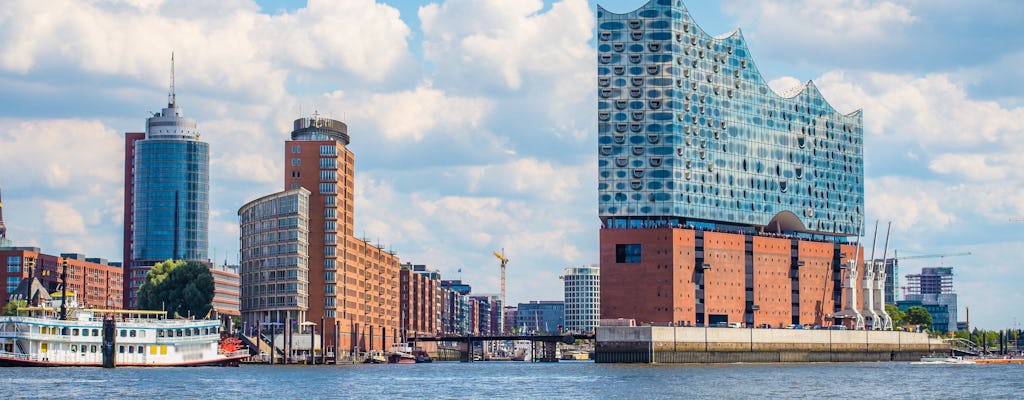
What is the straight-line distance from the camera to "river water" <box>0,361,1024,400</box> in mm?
126125

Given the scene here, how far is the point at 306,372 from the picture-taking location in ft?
585

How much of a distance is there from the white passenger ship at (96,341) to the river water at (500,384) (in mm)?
2814

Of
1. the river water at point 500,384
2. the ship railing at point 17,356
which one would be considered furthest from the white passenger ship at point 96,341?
the river water at point 500,384

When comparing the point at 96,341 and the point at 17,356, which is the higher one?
the point at 96,341

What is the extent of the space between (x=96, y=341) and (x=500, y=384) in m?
48.3

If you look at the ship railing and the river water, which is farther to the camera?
the ship railing

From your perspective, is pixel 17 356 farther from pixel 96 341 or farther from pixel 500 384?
pixel 500 384

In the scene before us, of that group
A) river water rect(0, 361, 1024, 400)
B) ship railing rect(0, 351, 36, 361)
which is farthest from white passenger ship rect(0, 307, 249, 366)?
river water rect(0, 361, 1024, 400)

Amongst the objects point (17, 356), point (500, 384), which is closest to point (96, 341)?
point (17, 356)

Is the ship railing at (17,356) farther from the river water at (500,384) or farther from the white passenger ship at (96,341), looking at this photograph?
the river water at (500,384)

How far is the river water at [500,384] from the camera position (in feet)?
414

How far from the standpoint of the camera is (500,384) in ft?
512

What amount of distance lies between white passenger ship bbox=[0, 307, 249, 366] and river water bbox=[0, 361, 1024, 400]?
2814mm

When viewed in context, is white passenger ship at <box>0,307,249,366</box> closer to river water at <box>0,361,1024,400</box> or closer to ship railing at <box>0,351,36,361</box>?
ship railing at <box>0,351,36,361</box>
